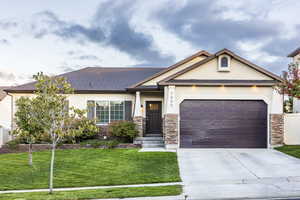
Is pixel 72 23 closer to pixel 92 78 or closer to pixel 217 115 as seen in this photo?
pixel 92 78

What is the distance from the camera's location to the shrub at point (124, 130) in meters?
15.0

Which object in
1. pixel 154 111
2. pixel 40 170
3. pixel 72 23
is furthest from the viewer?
pixel 72 23

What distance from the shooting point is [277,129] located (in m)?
13.9

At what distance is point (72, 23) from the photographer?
21125 millimetres

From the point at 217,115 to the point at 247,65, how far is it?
10.7 ft

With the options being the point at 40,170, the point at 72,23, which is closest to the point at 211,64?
the point at 40,170

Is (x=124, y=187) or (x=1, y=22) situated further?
(x=1, y=22)

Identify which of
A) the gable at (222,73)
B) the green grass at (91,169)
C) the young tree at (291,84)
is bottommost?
the green grass at (91,169)

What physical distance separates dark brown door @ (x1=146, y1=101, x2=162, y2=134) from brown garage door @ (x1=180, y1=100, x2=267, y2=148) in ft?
11.8

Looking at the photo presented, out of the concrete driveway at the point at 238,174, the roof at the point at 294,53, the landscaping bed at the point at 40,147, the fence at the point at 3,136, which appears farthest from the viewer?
the roof at the point at 294,53

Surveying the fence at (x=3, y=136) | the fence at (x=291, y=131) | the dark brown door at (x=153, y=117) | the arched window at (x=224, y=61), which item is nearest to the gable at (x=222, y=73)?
the arched window at (x=224, y=61)

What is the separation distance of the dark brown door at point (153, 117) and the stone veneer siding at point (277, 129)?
712cm

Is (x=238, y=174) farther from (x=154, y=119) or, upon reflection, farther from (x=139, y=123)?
(x=154, y=119)

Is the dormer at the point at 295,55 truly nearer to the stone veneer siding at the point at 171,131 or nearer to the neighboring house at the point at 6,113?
the stone veneer siding at the point at 171,131
